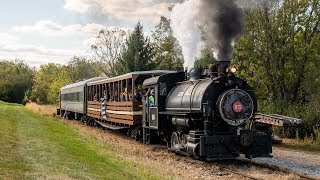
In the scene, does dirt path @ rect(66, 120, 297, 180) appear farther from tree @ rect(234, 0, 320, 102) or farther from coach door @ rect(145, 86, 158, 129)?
tree @ rect(234, 0, 320, 102)

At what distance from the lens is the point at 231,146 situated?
12.4 meters

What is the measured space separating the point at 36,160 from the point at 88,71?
203 ft

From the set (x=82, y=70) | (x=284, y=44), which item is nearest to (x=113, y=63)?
(x=82, y=70)

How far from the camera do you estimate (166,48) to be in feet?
151

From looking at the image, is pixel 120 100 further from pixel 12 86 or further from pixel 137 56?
pixel 12 86

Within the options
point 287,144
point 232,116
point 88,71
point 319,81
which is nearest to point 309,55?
point 319,81

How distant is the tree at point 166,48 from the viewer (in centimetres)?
4453

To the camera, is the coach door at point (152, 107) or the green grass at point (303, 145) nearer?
the coach door at point (152, 107)

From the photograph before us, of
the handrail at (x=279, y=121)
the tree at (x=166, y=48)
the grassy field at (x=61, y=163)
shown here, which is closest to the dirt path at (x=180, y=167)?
the grassy field at (x=61, y=163)

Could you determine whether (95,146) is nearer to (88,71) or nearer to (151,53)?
(151,53)

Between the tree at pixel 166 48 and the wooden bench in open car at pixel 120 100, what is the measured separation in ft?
59.2

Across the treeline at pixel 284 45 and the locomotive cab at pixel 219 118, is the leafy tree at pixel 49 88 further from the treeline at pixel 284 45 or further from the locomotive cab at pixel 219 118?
the locomotive cab at pixel 219 118

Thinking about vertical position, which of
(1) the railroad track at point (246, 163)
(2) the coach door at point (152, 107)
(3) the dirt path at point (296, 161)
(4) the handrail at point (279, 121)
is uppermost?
(2) the coach door at point (152, 107)

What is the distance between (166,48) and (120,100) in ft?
87.1
